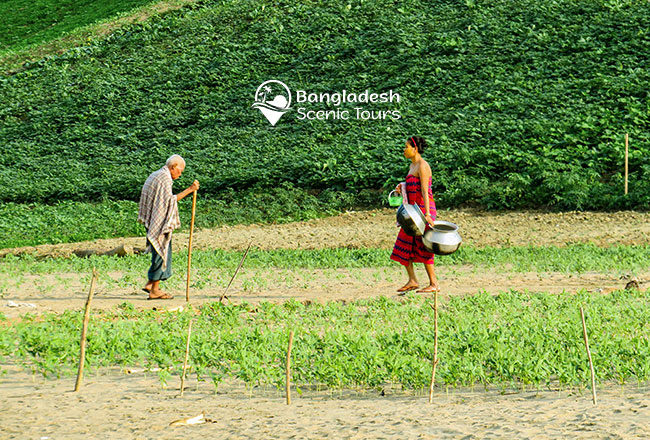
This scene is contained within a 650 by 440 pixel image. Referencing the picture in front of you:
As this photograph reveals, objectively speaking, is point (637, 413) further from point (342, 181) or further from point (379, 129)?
point (379, 129)

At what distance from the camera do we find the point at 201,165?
20.6m

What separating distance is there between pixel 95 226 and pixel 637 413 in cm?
1453

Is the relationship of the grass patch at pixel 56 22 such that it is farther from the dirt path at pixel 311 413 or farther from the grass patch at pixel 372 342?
the dirt path at pixel 311 413

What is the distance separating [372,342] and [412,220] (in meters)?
2.86

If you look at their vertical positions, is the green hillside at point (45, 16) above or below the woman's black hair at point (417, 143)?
above

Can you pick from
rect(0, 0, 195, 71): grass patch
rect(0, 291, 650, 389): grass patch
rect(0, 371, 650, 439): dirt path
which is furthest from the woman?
rect(0, 0, 195, 71): grass patch

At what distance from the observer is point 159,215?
28.3 feet

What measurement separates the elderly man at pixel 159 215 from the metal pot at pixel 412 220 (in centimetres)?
227

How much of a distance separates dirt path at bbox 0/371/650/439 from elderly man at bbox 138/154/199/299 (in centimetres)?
334

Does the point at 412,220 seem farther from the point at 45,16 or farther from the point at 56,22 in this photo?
the point at 45,16

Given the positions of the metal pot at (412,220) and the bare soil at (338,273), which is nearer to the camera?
the metal pot at (412,220)

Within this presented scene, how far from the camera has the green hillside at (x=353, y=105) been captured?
58.5ft

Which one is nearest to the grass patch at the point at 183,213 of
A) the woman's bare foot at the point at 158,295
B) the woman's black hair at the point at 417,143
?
the woman's bare foot at the point at 158,295

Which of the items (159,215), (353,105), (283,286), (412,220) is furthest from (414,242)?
(353,105)
